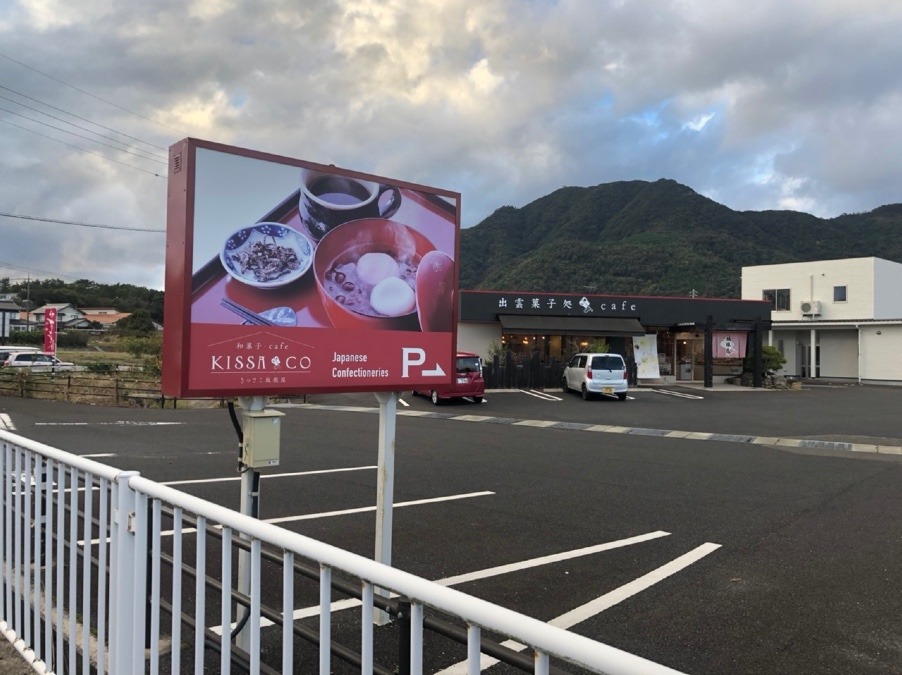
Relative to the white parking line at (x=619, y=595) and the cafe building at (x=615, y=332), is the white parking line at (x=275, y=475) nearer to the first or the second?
the white parking line at (x=619, y=595)

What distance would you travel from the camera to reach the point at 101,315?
78.3m

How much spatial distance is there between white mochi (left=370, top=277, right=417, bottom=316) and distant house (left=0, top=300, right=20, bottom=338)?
81.3 meters

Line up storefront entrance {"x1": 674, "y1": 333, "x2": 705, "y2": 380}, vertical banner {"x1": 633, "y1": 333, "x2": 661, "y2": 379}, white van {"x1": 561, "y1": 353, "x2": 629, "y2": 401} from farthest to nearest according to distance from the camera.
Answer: storefront entrance {"x1": 674, "y1": 333, "x2": 705, "y2": 380}, vertical banner {"x1": 633, "y1": 333, "x2": 661, "y2": 379}, white van {"x1": 561, "y1": 353, "x2": 629, "y2": 401}

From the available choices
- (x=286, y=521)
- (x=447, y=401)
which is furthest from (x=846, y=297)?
(x=286, y=521)

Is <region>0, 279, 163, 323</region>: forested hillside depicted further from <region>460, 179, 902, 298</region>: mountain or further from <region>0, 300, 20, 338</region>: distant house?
<region>460, 179, 902, 298</region>: mountain

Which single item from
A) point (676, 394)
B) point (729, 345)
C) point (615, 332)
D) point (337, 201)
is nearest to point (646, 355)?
point (615, 332)

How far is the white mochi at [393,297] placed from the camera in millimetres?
4133

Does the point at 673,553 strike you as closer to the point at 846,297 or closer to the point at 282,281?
the point at 282,281

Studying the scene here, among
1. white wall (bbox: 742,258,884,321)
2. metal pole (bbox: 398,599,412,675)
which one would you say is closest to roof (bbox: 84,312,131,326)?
white wall (bbox: 742,258,884,321)

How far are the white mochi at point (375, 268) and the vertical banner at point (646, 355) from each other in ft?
87.3

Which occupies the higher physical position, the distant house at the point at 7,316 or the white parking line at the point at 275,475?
the distant house at the point at 7,316

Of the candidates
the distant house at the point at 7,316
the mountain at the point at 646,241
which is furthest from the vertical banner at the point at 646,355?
the distant house at the point at 7,316

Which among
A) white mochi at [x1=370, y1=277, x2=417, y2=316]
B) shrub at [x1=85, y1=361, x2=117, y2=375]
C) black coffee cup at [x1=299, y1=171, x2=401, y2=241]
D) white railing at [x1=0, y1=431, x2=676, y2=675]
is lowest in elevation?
shrub at [x1=85, y1=361, x2=117, y2=375]

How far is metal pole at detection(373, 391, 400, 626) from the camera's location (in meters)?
4.05
